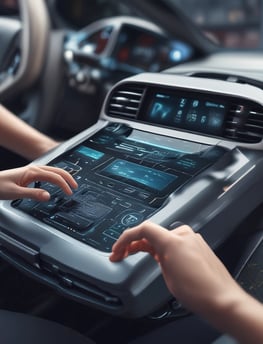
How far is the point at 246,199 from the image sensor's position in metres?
0.95

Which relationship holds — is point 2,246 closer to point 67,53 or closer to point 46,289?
point 46,289

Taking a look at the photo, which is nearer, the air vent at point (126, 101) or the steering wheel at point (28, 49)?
the air vent at point (126, 101)

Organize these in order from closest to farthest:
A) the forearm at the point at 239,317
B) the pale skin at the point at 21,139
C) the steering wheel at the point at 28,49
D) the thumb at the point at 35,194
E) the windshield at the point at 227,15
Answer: the forearm at the point at 239,317 → the thumb at the point at 35,194 → the pale skin at the point at 21,139 → the steering wheel at the point at 28,49 → the windshield at the point at 227,15

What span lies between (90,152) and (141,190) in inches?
7.4

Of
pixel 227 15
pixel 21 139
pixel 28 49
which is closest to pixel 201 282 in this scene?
pixel 21 139

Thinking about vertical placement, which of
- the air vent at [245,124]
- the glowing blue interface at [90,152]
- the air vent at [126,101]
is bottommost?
the glowing blue interface at [90,152]

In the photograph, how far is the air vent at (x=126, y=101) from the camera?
1174 mm

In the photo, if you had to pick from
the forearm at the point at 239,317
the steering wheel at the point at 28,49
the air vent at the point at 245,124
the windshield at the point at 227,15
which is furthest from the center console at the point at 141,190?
the windshield at the point at 227,15

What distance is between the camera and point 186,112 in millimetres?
1094

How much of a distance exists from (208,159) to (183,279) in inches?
12.9

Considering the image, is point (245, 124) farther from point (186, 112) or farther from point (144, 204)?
point (144, 204)

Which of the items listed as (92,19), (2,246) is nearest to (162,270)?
(2,246)

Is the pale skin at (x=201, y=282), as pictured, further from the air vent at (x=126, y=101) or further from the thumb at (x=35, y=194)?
the air vent at (x=126, y=101)

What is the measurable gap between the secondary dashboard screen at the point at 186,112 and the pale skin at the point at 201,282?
34 cm
